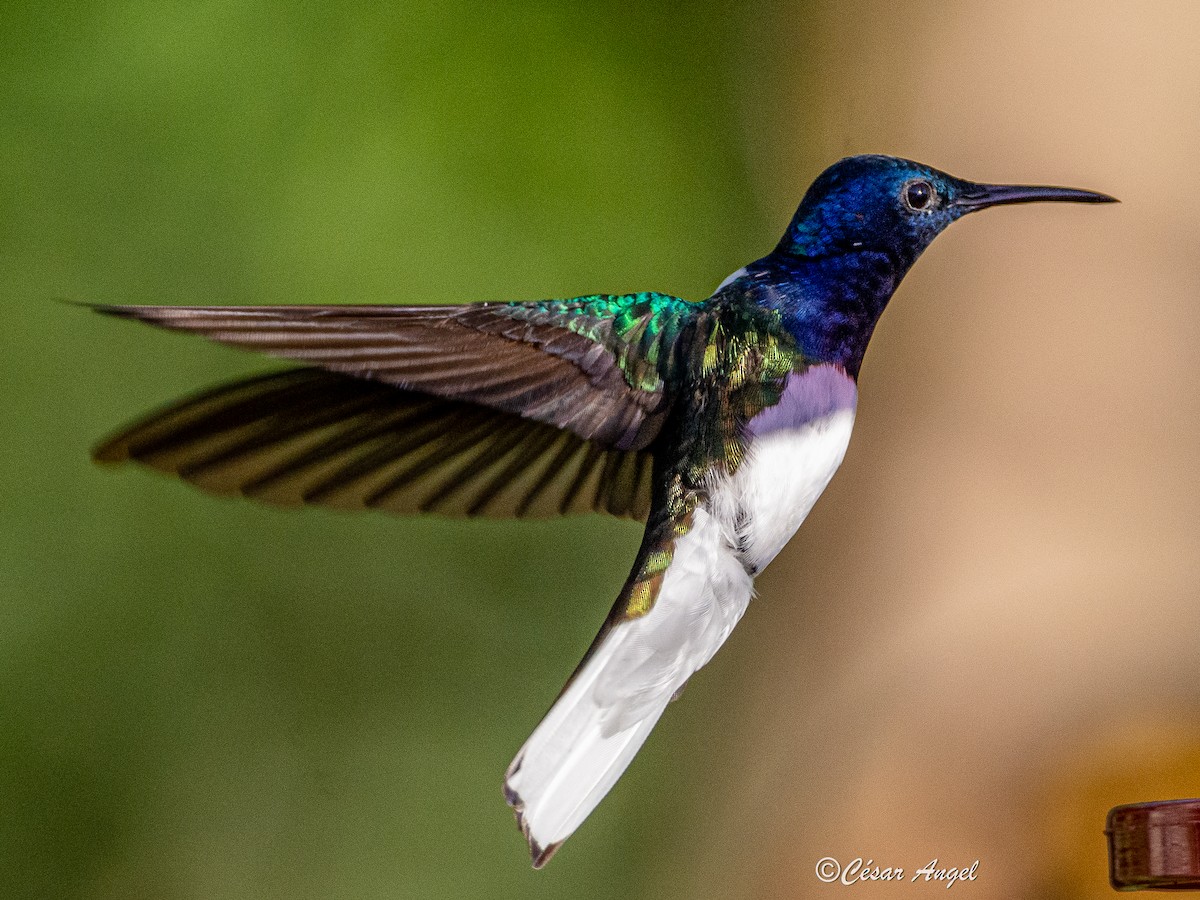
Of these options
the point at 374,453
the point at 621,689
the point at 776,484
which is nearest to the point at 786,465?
the point at 776,484

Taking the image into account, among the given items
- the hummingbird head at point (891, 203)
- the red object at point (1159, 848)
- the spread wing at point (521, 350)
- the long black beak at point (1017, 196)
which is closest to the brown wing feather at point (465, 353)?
the spread wing at point (521, 350)

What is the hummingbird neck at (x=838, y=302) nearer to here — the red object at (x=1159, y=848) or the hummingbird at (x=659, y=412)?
the hummingbird at (x=659, y=412)

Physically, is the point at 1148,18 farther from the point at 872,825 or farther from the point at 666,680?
the point at 666,680

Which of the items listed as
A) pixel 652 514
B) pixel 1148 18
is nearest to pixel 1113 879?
pixel 652 514

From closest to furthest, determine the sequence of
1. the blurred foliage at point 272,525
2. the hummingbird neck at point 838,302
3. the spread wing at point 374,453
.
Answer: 1. the spread wing at point 374,453
2. the hummingbird neck at point 838,302
3. the blurred foliage at point 272,525

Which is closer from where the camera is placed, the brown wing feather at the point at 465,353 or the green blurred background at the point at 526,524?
the brown wing feather at the point at 465,353

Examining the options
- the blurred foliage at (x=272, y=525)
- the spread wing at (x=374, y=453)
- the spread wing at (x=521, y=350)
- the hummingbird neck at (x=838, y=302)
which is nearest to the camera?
the spread wing at (x=521, y=350)

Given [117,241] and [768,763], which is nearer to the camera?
[117,241]
